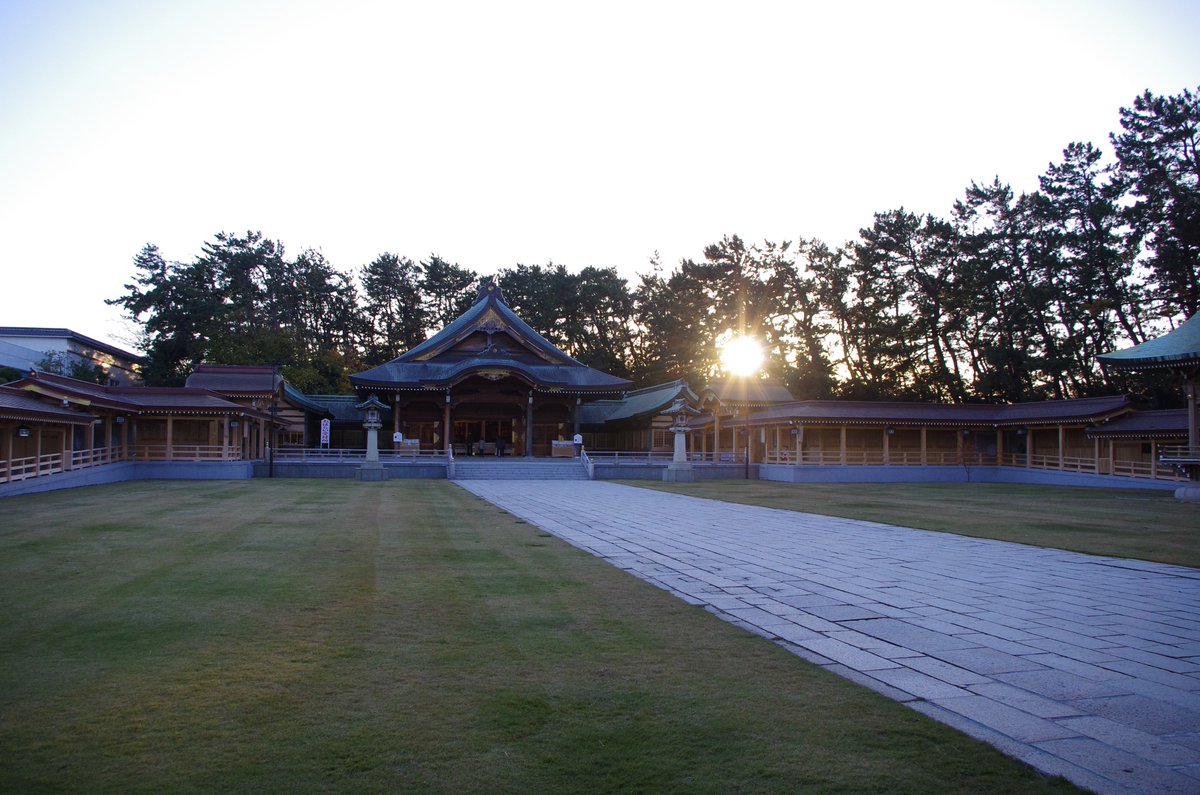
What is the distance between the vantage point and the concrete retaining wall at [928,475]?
1281 inches

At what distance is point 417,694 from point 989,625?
15.5 feet

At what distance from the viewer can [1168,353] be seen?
2258 cm

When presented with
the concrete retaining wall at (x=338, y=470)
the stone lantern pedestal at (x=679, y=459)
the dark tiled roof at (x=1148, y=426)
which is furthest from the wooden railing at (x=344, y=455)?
the dark tiled roof at (x=1148, y=426)

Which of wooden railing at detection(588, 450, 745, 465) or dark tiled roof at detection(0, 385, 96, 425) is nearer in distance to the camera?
dark tiled roof at detection(0, 385, 96, 425)

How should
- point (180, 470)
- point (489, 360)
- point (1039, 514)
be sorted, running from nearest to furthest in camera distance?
point (1039, 514) → point (180, 470) → point (489, 360)

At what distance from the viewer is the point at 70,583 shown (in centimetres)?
768

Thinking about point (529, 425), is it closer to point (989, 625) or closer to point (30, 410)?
point (30, 410)

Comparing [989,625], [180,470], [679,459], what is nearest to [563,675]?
[989,625]

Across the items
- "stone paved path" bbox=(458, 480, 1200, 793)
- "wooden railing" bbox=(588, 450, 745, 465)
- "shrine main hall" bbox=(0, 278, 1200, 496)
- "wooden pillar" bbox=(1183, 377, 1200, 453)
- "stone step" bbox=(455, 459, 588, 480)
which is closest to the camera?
"stone paved path" bbox=(458, 480, 1200, 793)

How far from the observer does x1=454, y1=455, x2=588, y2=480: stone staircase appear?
3006cm

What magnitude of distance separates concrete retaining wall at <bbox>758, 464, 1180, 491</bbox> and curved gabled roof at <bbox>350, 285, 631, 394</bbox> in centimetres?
909

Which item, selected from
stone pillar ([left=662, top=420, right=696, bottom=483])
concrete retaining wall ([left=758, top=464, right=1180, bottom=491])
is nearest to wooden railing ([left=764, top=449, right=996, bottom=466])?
concrete retaining wall ([left=758, top=464, right=1180, bottom=491])

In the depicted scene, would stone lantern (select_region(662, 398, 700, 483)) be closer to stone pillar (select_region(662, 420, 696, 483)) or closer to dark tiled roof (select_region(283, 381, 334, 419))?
stone pillar (select_region(662, 420, 696, 483))

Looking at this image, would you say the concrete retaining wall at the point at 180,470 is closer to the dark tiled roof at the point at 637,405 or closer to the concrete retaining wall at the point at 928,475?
the dark tiled roof at the point at 637,405
